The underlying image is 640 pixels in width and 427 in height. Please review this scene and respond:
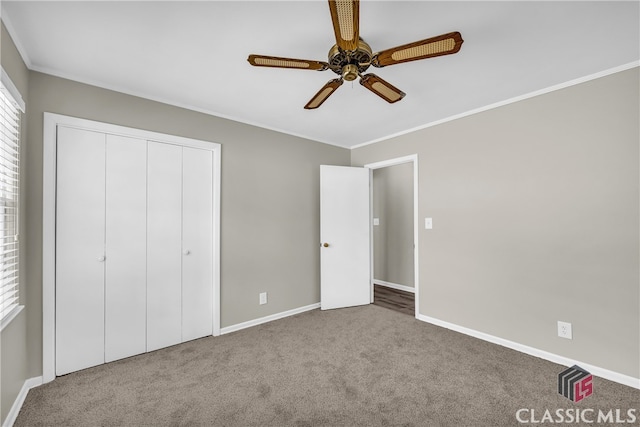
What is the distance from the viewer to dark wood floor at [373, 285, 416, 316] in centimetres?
396

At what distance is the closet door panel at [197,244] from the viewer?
9.52 ft

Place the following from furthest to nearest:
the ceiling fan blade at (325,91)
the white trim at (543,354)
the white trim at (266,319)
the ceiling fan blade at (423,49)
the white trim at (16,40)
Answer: the white trim at (266,319), the white trim at (543,354), the ceiling fan blade at (325,91), the white trim at (16,40), the ceiling fan blade at (423,49)

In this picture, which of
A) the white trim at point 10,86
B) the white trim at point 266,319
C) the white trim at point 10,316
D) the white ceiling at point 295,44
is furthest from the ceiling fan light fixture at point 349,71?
the white trim at point 266,319

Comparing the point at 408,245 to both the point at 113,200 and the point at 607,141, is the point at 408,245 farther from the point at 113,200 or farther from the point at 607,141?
the point at 113,200

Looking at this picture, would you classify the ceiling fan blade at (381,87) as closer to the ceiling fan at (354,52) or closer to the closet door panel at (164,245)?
the ceiling fan at (354,52)

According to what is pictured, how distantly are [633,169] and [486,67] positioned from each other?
1.29 meters

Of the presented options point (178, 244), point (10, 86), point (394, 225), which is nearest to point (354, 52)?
point (10, 86)

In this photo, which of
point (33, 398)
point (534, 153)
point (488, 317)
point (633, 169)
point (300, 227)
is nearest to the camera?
point (33, 398)

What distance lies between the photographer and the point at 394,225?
5145 mm

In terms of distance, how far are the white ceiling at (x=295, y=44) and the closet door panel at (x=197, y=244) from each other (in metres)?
0.62

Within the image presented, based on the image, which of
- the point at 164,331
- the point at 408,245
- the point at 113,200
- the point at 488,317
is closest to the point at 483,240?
the point at 488,317

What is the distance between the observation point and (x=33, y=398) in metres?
2.00

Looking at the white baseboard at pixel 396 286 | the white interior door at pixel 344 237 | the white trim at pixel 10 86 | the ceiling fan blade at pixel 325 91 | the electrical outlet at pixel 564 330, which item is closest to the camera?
the white trim at pixel 10 86

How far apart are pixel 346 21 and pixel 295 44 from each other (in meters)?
0.68
